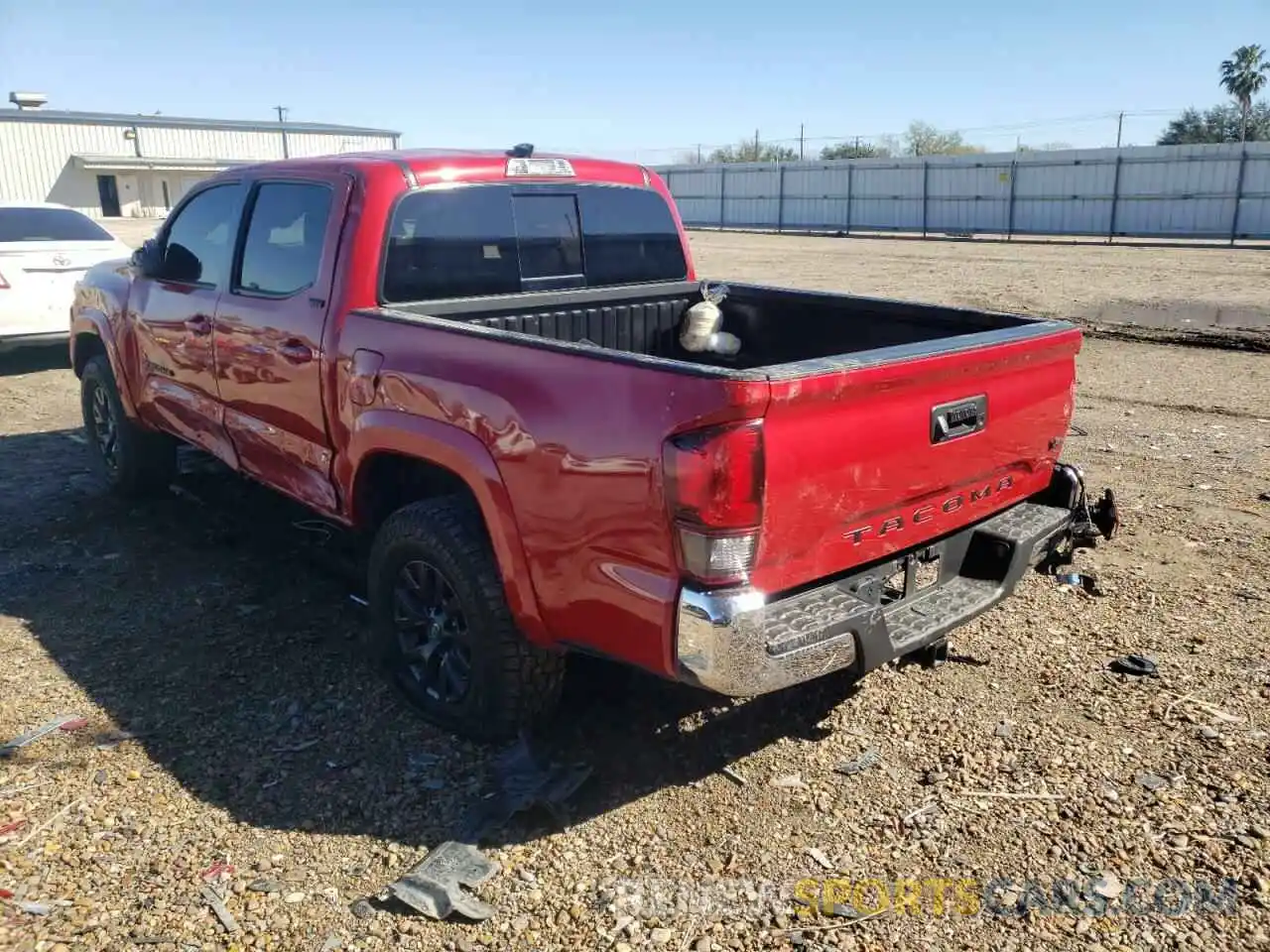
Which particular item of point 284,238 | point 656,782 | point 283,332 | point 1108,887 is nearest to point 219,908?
point 656,782

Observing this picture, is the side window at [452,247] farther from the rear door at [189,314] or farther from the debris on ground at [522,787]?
the debris on ground at [522,787]

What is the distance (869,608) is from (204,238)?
3853 mm

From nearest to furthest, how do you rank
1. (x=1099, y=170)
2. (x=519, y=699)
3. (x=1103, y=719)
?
(x=519, y=699)
(x=1103, y=719)
(x=1099, y=170)

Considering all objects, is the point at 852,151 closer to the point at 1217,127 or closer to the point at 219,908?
the point at 1217,127

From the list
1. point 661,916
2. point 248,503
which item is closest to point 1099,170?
point 248,503

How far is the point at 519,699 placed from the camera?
3.53 meters

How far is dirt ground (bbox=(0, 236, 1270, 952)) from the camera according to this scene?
113 inches

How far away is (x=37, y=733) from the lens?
3.83m

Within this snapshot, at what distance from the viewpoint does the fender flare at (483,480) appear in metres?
3.31

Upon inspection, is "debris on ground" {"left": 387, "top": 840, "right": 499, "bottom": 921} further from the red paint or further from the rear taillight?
the rear taillight

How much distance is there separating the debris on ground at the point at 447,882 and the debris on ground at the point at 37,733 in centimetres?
168

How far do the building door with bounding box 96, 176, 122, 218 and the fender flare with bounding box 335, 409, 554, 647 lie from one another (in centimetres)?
5240

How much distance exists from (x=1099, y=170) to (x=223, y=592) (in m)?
32.9

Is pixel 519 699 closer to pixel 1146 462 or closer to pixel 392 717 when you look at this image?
pixel 392 717
